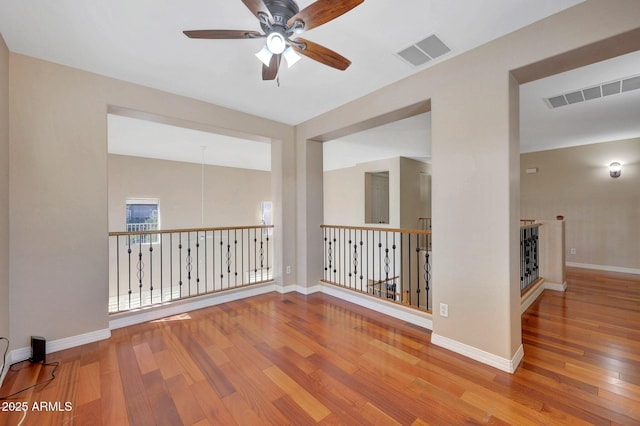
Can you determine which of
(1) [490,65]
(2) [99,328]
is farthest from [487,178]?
(2) [99,328]

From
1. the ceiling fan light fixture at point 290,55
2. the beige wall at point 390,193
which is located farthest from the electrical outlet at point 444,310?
the beige wall at point 390,193

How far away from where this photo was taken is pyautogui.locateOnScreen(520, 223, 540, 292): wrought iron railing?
381cm

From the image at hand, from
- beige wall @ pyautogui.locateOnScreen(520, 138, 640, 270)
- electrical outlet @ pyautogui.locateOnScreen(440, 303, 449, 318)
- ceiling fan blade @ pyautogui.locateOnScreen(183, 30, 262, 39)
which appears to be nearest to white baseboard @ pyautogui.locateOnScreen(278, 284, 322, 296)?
electrical outlet @ pyautogui.locateOnScreen(440, 303, 449, 318)

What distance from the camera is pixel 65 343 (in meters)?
2.47

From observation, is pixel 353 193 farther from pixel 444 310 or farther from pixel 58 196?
pixel 58 196

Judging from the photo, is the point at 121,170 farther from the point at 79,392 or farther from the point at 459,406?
the point at 459,406

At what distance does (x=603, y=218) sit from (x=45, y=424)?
8443mm

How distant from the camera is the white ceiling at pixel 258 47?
5.99 feet

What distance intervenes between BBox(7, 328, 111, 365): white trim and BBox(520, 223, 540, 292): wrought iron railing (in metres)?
5.02

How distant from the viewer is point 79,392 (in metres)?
1.88

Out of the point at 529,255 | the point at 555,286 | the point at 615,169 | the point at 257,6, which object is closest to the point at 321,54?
the point at 257,6

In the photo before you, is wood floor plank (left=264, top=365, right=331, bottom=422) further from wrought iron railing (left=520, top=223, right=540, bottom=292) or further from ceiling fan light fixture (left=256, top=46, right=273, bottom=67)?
wrought iron railing (left=520, top=223, right=540, bottom=292)

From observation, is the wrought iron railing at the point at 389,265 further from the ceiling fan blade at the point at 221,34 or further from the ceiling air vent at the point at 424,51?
the ceiling fan blade at the point at 221,34

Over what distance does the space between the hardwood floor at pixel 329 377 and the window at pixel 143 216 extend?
14.5ft
